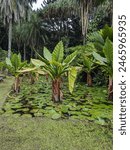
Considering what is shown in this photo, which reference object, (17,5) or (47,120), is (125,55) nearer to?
(47,120)

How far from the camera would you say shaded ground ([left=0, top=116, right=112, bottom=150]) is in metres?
3.04

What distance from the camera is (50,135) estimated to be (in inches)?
135

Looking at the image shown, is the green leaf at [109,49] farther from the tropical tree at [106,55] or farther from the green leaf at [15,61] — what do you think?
the green leaf at [15,61]

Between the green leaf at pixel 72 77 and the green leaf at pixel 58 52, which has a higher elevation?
the green leaf at pixel 58 52

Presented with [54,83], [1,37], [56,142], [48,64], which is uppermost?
[1,37]

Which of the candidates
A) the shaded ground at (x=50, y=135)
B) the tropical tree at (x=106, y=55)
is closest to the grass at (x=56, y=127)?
the shaded ground at (x=50, y=135)

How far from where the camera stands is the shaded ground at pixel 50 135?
3.04 m

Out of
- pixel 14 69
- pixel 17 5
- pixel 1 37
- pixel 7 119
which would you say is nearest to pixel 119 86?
pixel 7 119

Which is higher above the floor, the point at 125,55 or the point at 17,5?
the point at 17,5

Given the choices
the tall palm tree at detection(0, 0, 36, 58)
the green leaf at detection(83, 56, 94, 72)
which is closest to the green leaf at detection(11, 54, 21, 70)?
the green leaf at detection(83, 56, 94, 72)

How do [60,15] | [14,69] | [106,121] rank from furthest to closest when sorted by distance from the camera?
[60,15]
[14,69]
[106,121]

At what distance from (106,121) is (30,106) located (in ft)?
5.67

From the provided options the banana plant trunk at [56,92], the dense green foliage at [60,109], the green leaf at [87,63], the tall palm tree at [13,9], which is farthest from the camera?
the tall palm tree at [13,9]

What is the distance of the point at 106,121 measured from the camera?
3.94 meters
